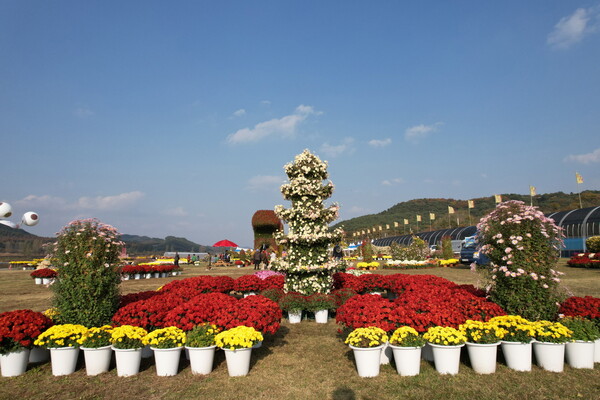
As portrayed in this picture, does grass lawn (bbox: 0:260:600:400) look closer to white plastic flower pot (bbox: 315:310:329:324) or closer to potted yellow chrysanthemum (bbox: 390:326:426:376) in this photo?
potted yellow chrysanthemum (bbox: 390:326:426:376)

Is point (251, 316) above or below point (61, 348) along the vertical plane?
above

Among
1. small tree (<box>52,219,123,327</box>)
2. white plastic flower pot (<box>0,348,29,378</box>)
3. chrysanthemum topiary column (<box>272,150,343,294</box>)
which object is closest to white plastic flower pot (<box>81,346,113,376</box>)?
white plastic flower pot (<box>0,348,29,378</box>)

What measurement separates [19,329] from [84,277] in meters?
1.32

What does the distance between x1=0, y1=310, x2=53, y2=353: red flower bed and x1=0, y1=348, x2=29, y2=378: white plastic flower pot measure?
9 centimetres

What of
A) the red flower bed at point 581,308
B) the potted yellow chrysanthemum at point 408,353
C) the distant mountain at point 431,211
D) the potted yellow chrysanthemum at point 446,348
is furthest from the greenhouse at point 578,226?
the distant mountain at point 431,211

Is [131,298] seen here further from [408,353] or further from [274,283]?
[408,353]

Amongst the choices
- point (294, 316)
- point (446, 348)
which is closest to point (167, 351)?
point (446, 348)

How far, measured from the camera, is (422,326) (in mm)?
6152

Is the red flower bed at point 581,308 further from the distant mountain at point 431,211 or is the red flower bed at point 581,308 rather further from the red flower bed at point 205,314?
the distant mountain at point 431,211

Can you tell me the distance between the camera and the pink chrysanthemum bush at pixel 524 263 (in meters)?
6.72

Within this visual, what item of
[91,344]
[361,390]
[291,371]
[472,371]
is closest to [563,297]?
[472,371]

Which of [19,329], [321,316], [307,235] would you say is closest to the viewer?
[19,329]

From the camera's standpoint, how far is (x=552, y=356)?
18.2 feet

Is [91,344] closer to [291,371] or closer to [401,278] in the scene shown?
[291,371]
